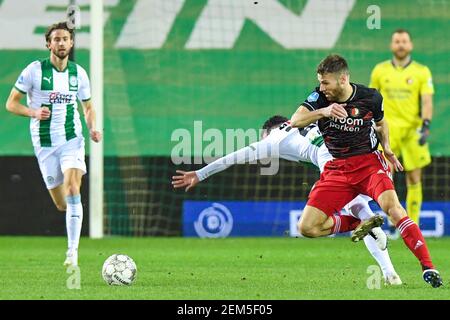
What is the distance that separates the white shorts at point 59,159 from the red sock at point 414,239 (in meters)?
3.61

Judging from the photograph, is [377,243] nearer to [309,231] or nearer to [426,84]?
[309,231]

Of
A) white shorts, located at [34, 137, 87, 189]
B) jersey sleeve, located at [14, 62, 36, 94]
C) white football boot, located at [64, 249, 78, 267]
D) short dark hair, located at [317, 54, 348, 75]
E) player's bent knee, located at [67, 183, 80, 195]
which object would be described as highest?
jersey sleeve, located at [14, 62, 36, 94]

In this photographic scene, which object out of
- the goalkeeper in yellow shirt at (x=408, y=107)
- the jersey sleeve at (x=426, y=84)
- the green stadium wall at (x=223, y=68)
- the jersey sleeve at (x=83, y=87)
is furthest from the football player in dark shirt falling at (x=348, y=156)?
the green stadium wall at (x=223, y=68)

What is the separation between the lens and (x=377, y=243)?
31.7ft

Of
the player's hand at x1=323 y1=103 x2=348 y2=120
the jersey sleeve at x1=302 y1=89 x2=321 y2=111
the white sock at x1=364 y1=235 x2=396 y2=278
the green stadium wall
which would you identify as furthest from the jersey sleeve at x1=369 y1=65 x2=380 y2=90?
the player's hand at x1=323 y1=103 x2=348 y2=120

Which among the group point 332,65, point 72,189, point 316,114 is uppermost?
point 332,65

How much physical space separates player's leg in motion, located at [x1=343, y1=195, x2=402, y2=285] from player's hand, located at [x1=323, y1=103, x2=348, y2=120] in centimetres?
105

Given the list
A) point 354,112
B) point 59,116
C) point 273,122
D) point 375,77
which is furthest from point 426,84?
point 354,112

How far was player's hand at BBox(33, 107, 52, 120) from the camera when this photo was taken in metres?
11.1

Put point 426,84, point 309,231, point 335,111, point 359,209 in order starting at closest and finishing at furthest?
point 335,111
point 309,231
point 359,209
point 426,84

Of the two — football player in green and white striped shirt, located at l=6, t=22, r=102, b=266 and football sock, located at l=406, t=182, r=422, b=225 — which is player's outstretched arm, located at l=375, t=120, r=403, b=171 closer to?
football player in green and white striped shirt, located at l=6, t=22, r=102, b=266

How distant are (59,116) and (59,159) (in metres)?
0.40
